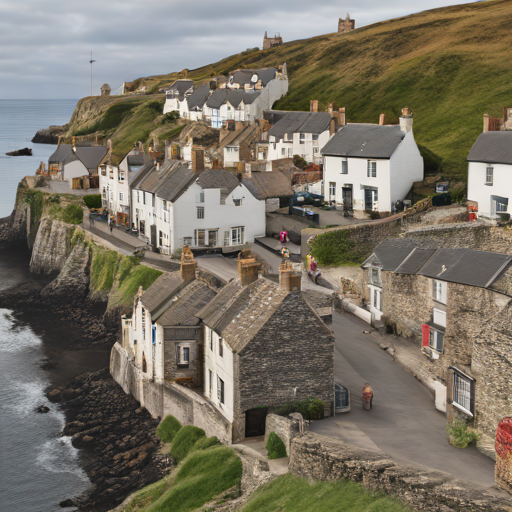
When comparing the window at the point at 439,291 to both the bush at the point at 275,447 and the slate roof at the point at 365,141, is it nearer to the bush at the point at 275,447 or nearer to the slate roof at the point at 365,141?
the bush at the point at 275,447

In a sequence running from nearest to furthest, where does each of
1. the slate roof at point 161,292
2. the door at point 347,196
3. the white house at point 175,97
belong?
the slate roof at point 161,292 < the door at point 347,196 < the white house at point 175,97

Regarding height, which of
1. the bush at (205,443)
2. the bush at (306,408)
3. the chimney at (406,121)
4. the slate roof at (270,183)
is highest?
the chimney at (406,121)

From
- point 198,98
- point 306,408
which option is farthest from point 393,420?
point 198,98

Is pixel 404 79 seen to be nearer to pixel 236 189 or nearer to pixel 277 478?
pixel 236 189

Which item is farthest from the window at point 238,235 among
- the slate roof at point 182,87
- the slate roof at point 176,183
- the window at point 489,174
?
the slate roof at point 182,87

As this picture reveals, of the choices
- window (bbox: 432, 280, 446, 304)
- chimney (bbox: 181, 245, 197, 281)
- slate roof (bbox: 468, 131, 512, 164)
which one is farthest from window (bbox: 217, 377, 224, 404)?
slate roof (bbox: 468, 131, 512, 164)

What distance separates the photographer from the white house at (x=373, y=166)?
74312 millimetres

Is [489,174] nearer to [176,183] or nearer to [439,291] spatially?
[439,291]

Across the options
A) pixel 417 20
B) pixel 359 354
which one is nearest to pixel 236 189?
pixel 359 354

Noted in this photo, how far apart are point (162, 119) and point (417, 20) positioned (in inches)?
2180

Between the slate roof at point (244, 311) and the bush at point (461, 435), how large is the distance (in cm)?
955

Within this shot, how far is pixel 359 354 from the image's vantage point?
45.8 metres

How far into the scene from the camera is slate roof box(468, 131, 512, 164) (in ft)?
214

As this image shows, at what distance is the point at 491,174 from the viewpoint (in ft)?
220
